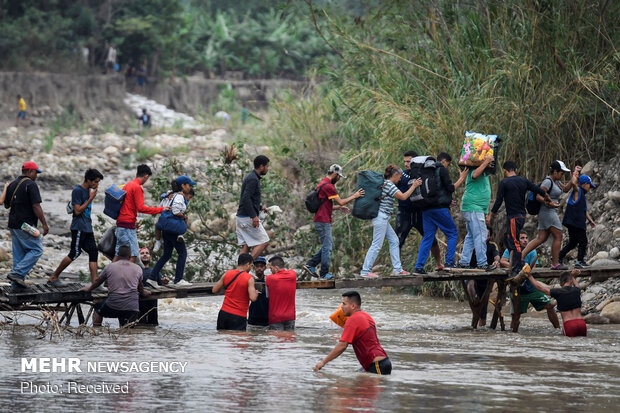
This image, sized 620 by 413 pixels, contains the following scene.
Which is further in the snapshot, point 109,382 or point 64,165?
point 64,165

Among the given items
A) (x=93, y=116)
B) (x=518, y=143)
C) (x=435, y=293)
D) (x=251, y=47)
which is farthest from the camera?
(x=251, y=47)

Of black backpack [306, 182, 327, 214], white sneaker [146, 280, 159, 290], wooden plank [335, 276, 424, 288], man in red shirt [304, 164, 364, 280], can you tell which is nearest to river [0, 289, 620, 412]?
white sneaker [146, 280, 159, 290]

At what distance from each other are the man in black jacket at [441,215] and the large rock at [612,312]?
2.99m

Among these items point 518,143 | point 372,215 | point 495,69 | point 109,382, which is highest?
point 495,69

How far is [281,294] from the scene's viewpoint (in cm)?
1438

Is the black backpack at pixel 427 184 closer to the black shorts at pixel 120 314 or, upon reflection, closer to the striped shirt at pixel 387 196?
the striped shirt at pixel 387 196

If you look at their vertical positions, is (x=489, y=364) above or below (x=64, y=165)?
below

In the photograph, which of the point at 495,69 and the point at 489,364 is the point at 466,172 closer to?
the point at 489,364

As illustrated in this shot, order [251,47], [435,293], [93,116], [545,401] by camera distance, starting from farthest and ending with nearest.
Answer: [251,47], [93,116], [435,293], [545,401]

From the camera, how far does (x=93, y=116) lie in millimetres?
45000

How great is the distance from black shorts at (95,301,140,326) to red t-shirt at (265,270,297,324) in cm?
190

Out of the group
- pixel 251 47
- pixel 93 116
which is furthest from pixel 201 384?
pixel 251 47

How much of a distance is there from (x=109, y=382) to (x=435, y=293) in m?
9.85

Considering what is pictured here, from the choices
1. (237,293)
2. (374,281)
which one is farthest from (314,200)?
(237,293)
